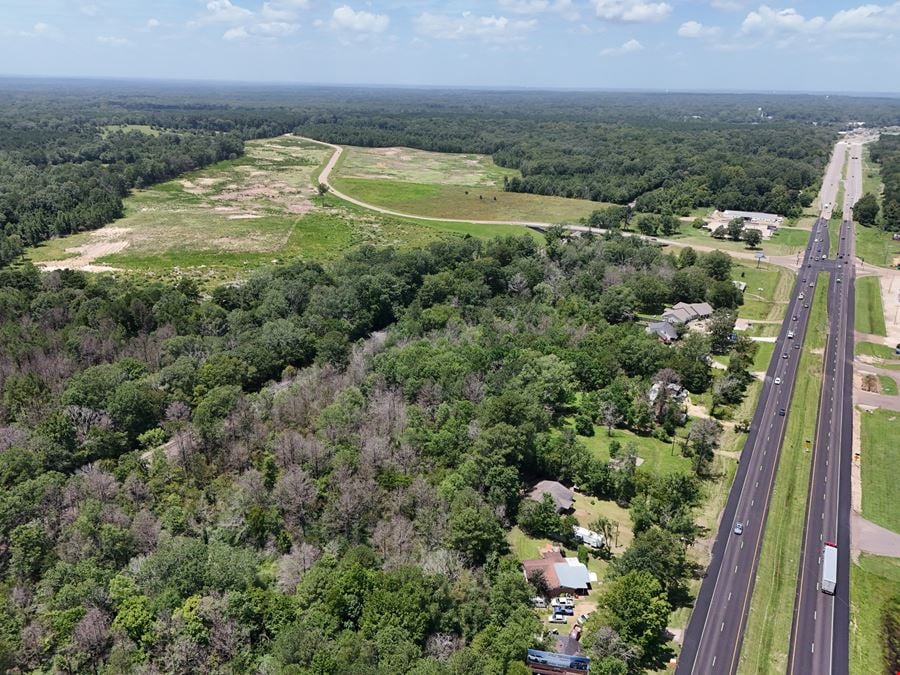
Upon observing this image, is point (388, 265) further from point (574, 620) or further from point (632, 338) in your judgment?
point (574, 620)

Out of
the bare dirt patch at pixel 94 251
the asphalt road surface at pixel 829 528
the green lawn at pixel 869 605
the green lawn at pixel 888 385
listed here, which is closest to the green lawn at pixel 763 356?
the asphalt road surface at pixel 829 528

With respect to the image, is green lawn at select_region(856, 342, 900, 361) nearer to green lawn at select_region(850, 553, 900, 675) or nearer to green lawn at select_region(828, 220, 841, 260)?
green lawn at select_region(850, 553, 900, 675)

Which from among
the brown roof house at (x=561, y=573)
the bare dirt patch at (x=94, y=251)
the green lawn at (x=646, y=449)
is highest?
the bare dirt patch at (x=94, y=251)

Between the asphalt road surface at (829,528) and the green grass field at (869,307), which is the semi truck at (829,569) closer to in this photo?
the asphalt road surface at (829,528)

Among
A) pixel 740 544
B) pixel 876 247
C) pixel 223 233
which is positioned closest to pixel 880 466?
pixel 740 544

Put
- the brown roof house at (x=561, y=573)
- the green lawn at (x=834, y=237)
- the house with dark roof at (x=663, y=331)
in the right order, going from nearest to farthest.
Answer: the brown roof house at (x=561, y=573) < the house with dark roof at (x=663, y=331) < the green lawn at (x=834, y=237)

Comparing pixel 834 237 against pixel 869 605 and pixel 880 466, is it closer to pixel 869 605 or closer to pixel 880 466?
pixel 880 466
